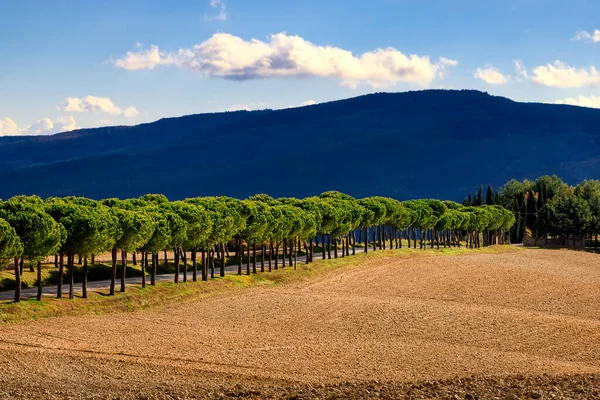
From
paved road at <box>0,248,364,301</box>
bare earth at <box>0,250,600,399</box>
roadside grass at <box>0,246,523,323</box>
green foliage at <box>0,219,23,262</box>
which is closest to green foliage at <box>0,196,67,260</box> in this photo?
green foliage at <box>0,219,23,262</box>

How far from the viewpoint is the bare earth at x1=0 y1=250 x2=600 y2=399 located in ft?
160

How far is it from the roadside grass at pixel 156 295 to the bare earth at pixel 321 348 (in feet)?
7.71

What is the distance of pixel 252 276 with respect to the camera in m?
104

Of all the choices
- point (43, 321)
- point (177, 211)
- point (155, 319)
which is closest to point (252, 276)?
point (177, 211)

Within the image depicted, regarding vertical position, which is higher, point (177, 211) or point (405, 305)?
point (177, 211)

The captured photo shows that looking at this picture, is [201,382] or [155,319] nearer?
[201,382]

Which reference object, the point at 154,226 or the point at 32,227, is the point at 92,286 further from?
the point at 32,227

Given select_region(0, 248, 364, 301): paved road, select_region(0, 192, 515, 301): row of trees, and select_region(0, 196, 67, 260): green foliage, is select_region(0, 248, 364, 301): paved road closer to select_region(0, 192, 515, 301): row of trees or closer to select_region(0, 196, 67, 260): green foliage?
select_region(0, 192, 515, 301): row of trees

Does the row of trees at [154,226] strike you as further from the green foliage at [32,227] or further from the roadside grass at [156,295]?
the roadside grass at [156,295]

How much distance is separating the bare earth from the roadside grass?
7.71 feet

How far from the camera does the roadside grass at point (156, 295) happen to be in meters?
69.5

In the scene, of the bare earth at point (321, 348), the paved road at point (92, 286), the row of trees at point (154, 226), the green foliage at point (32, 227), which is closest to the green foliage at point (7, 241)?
the row of trees at point (154, 226)

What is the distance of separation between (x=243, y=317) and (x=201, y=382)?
25763 millimetres

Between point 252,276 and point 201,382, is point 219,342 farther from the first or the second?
point 252,276
